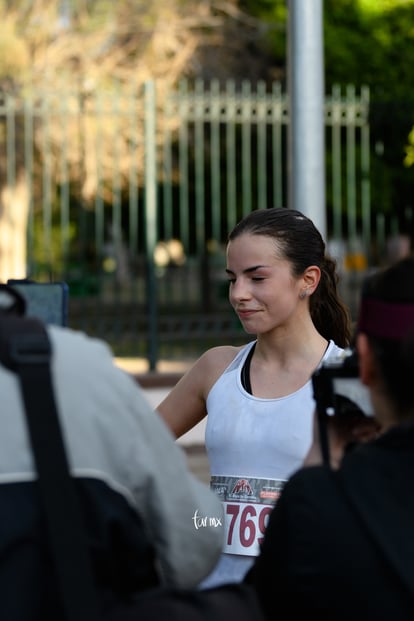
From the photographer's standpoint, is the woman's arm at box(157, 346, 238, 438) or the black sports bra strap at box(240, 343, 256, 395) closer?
the black sports bra strap at box(240, 343, 256, 395)

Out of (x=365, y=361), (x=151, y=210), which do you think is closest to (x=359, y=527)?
(x=365, y=361)

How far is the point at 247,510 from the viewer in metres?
3.06

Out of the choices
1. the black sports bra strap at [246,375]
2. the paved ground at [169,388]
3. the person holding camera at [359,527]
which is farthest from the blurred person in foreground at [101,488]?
the paved ground at [169,388]

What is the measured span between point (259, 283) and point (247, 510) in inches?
24.8

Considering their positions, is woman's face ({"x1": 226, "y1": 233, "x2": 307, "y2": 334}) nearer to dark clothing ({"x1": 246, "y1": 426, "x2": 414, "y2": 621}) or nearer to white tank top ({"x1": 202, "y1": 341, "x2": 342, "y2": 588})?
white tank top ({"x1": 202, "y1": 341, "x2": 342, "y2": 588})

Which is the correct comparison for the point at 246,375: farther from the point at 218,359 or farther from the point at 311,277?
the point at 311,277

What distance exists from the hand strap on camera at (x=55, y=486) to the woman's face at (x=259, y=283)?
1.63 m

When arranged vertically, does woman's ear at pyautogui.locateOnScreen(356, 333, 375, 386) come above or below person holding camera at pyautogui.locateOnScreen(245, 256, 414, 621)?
above

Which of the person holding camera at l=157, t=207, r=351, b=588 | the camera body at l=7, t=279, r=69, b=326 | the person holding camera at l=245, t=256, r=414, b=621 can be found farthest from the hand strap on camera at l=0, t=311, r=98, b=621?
the person holding camera at l=157, t=207, r=351, b=588

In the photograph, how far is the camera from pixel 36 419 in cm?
168

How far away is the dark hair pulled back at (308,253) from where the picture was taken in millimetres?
3412

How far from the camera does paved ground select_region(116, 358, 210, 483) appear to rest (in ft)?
30.1

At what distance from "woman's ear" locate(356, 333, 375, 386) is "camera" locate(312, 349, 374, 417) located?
143mm

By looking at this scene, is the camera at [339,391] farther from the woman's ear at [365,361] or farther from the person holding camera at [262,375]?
the person holding camera at [262,375]
